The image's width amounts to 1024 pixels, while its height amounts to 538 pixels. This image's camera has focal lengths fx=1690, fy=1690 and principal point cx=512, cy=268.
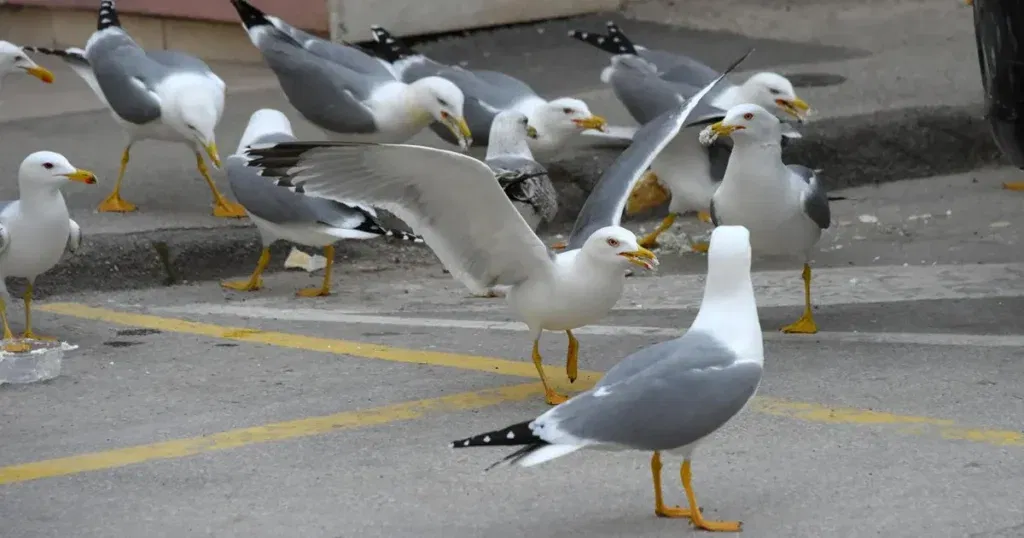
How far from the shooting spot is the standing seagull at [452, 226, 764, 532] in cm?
393

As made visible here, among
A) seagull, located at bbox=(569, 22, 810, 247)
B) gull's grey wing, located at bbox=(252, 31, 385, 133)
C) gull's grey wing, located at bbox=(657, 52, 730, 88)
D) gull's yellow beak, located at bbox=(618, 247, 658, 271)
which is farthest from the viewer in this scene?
gull's grey wing, located at bbox=(657, 52, 730, 88)

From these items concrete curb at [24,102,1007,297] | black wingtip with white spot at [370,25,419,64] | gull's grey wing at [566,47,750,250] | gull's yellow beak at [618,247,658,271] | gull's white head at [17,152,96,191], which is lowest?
concrete curb at [24,102,1007,297]

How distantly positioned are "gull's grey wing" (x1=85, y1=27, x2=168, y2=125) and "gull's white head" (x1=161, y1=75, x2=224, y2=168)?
0.09 m

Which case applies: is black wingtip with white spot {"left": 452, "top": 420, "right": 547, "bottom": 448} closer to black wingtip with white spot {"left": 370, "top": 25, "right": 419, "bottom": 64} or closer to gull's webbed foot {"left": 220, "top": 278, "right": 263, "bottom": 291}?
gull's webbed foot {"left": 220, "top": 278, "right": 263, "bottom": 291}

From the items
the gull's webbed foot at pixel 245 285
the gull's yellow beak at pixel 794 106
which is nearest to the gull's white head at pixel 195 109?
the gull's webbed foot at pixel 245 285

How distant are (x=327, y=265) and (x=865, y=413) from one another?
325 centimetres

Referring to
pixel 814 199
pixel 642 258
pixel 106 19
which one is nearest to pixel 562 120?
pixel 814 199

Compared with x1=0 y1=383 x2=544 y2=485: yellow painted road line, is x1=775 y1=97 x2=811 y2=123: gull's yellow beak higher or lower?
lower

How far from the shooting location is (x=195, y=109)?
8375mm

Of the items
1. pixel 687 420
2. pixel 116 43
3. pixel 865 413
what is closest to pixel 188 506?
pixel 687 420

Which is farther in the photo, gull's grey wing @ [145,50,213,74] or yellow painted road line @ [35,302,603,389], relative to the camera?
gull's grey wing @ [145,50,213,74]

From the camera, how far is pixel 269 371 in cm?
608

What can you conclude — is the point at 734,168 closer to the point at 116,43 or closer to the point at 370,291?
the point at 370,291

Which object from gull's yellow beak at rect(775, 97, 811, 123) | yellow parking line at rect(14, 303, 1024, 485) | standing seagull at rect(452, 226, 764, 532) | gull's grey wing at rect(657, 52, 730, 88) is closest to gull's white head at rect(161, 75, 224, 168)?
yellow parking line at rect(14, 303, 1024, 485)
